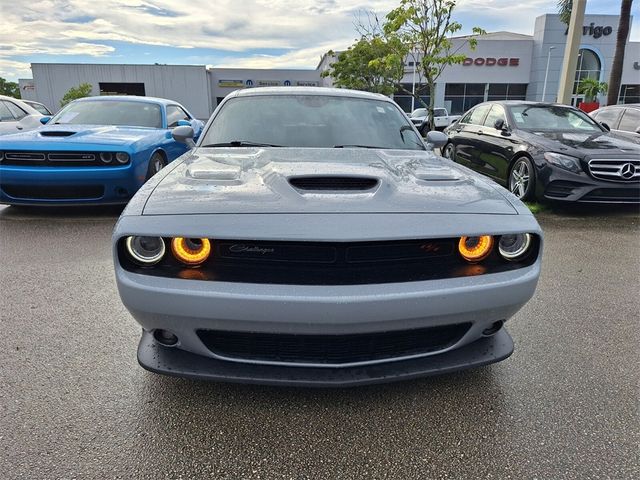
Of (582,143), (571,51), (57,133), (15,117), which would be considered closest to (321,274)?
(57,133)

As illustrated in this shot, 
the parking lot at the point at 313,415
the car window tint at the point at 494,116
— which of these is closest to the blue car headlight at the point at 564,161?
the car window tint at the point at 494,116

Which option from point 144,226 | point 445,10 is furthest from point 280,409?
point 445,10

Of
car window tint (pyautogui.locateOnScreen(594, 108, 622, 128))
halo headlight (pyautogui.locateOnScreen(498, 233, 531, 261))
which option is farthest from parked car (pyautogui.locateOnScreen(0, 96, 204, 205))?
car window tint (pyautogui.locateOnScreen(594, 108, 622, 128))

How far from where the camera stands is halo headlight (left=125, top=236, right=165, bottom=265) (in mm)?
1775

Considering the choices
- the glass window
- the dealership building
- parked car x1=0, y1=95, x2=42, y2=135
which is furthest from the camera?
the dealership building

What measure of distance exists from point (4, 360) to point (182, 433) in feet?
4.02

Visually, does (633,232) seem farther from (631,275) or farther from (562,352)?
(562,352)

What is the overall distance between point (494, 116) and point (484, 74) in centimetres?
3604

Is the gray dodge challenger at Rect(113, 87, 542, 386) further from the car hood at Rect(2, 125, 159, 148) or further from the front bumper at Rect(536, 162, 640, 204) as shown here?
the front bumper at Rect(536, 162, 640, 204)

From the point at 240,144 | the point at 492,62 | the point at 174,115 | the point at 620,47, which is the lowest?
the point at 174,115

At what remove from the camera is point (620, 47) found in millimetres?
13359

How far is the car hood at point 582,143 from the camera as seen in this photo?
18.4ft

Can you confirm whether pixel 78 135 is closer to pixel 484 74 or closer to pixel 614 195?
pixel 614 195

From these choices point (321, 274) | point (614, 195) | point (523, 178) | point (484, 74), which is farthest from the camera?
point (484, 74)
